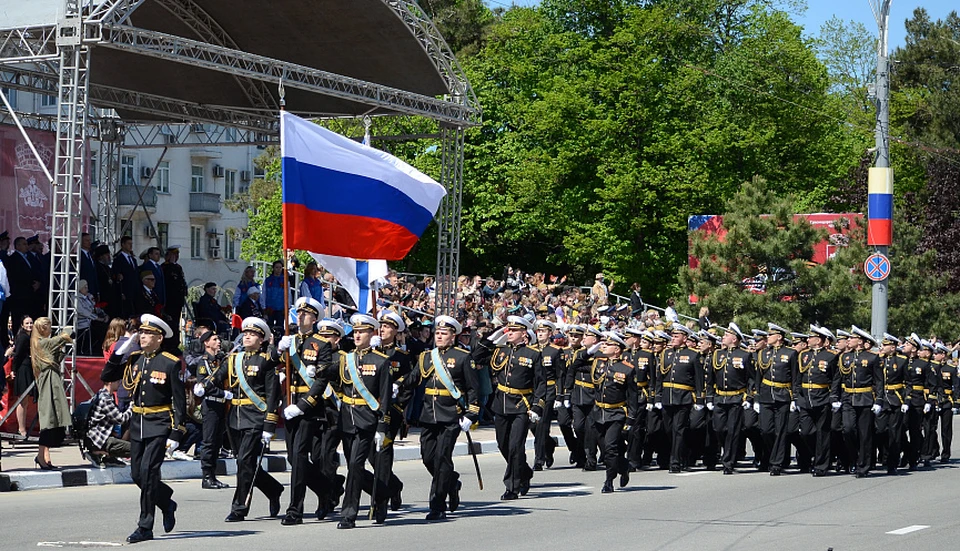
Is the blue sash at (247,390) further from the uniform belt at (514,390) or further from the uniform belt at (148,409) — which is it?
the uniform belt at (514,390)

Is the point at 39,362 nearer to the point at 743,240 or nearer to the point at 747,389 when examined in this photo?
the point at 747,389

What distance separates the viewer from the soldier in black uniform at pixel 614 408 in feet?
49.2

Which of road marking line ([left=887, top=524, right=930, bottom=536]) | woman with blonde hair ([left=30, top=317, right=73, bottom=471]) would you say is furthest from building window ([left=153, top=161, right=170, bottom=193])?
road marking line ([left=887, top=524, right=930, bottom=536])

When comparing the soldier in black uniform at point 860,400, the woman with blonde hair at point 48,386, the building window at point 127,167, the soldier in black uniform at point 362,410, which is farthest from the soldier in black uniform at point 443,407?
the building window at point 127,167

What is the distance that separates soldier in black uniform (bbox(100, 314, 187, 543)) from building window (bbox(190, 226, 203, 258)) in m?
54.0

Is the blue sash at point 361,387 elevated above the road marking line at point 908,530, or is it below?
above

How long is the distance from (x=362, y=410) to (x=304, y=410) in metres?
0.50

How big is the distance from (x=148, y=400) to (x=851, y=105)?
49.1 m

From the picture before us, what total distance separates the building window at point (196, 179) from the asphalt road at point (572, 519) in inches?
1958

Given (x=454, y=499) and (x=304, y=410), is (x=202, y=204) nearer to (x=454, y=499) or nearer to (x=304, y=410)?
(x=454, y=499)

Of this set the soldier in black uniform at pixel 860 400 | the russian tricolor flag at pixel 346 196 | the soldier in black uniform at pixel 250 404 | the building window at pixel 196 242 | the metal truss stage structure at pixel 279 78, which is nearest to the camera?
the soldier in black uniform at pixel 250 404

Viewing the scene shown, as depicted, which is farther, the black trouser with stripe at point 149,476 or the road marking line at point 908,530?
the road marking line at point 908,530

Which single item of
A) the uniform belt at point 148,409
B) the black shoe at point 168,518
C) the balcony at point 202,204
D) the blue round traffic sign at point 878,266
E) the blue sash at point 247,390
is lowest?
the black shoe at point 168,518

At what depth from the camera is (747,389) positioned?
1827cm
